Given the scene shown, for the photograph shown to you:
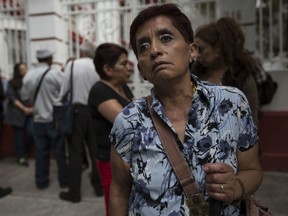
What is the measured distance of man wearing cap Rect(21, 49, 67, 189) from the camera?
5.07 meters

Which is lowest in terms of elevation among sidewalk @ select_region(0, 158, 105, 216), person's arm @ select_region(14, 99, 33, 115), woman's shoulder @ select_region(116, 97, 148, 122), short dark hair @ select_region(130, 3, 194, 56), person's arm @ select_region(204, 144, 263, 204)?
sidewalk @ select_region(0, 158, 105, 216)

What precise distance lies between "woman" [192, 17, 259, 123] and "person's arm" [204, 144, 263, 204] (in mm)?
1129

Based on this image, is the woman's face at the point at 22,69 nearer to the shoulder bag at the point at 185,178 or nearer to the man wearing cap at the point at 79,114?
the man wearing cap at the point at 79,114

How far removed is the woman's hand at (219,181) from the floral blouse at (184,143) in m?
0.10

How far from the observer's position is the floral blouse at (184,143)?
146 centimetres

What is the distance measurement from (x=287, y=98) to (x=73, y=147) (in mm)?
2900

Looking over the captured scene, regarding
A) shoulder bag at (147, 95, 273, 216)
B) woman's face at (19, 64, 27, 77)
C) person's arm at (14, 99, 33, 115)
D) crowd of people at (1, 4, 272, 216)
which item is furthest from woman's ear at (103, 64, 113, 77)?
woman's face at (19, 64, 27, 77)

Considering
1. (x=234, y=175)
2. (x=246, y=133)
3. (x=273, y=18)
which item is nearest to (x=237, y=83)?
(x=246, y=133)

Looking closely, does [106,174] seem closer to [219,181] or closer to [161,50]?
[161,50]

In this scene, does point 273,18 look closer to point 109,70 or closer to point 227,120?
point 109,70

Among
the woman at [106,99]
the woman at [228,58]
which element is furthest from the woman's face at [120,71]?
the woman at [228,58]

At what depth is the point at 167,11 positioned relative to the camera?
5.22 feet

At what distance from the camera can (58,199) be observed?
16.0 ft

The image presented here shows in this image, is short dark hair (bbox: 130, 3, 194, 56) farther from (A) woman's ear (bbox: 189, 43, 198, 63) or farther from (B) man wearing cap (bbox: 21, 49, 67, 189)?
(B) man wearing cap (bbox: 21, 49, 67, 189)
